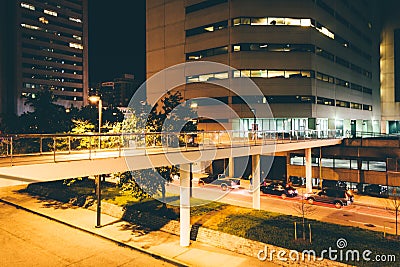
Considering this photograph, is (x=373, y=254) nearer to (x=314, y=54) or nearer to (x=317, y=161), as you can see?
(x=317, y=161)

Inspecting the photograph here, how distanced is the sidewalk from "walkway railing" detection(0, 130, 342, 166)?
4.88 meters

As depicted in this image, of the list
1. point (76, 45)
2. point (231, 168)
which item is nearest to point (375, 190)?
point (231, 168)

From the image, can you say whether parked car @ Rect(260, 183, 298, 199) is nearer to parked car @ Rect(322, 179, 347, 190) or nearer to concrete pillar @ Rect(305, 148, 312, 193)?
concrete pillar @ Rect(305, 148, 312, 193)

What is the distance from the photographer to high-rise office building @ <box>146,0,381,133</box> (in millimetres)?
40562

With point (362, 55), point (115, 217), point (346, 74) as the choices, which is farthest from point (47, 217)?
point (362, 55)

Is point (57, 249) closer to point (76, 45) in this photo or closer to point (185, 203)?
point (185, 203)

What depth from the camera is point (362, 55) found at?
193ft

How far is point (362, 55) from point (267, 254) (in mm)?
55722

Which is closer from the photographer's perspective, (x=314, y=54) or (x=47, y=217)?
(x=47, y=217)

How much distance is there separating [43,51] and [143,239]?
327ft

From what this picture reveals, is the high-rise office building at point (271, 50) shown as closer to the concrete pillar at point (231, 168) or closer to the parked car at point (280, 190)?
the concrete pillar at point (231, 168)

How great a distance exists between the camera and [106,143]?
1634cm

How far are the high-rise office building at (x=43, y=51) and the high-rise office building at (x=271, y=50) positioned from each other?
6251 cm

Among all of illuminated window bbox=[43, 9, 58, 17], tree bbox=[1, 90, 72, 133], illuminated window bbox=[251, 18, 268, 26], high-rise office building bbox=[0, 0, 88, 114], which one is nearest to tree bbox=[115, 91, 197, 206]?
tree bbox=[1, 90, 72, 133]
